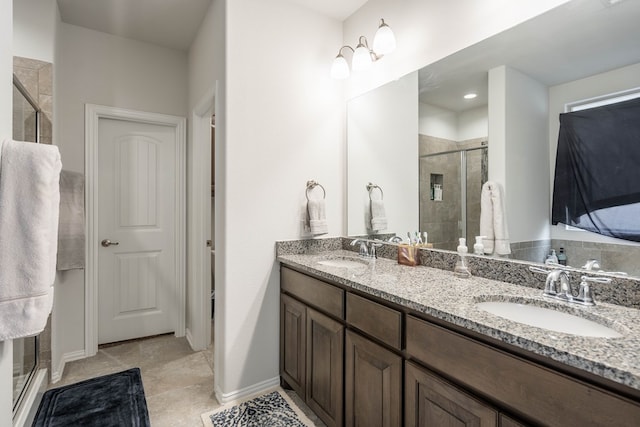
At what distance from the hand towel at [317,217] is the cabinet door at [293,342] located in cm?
49

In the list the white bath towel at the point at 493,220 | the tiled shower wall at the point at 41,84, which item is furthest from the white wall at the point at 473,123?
the tiled shower wall at the point at 41,84

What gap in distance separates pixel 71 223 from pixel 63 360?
1.06 metres

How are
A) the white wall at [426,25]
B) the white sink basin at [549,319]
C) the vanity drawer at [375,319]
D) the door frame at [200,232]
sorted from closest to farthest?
the white sink basin at [549,319]
the vanity drawer at [375,319]
the white wall at [426,25]
the door frame at [200,232]

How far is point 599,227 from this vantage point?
121cm

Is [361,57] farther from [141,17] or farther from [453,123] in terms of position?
[141,17]

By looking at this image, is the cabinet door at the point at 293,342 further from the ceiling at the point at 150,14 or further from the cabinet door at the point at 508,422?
the ceiling at the point at 150,14

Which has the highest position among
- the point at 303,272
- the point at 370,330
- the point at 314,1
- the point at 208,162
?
the point at 314,1

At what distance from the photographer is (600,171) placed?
1.20 metres

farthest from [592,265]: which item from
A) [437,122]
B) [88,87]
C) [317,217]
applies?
[88,87]

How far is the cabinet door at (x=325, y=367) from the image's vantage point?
155cm

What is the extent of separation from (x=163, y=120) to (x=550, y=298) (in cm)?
311

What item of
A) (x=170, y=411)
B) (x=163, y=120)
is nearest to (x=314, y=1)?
(x=163, y=120)

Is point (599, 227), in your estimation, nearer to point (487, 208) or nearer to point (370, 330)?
point (487, 208)

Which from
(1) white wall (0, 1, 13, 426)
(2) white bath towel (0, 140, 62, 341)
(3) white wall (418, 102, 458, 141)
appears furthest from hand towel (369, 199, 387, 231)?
(1) white wall (0, 1, 13, 426)
